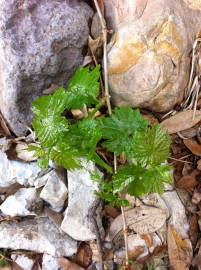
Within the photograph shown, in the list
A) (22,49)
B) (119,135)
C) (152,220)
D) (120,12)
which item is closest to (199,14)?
(120,12)

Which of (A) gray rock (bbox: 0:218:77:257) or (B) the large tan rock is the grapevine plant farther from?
(A) gray rock (bbox: 0:218:77:257)

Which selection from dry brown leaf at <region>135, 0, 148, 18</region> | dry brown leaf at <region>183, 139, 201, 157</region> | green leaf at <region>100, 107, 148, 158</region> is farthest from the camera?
dry brown leaf at <region>183, 139, 201, 157</region>

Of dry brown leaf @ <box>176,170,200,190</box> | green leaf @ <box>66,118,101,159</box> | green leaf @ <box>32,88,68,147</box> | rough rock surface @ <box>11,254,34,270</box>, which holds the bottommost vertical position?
rough rock surface @ <box>11,254,34,270</box>

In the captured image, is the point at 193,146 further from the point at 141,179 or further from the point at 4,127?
the point at 4,127

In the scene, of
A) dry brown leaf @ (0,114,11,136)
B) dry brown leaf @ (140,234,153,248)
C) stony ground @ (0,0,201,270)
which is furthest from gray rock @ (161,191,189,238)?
dry brown leaf @ (0,114,11,136)

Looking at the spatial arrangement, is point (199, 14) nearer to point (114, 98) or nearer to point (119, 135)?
point (114, 98)

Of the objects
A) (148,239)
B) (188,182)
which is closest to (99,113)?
(188,182)
